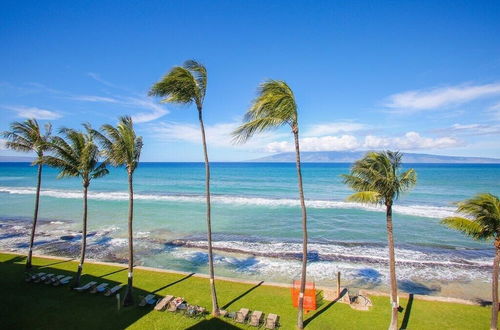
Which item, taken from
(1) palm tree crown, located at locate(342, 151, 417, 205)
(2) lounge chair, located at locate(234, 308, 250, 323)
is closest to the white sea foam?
(1) palm tree crown, located at locate(342, 151, 417, 205)

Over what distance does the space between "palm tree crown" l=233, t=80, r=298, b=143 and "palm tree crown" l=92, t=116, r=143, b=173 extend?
535 cm

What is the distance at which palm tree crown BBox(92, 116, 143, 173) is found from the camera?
1184 centimetres

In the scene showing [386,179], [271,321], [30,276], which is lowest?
[271,321]

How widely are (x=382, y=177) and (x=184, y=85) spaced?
26.8 feet

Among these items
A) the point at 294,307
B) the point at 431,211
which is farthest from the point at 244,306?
the point at 431,211

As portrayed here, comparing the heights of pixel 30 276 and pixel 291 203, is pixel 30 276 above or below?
below

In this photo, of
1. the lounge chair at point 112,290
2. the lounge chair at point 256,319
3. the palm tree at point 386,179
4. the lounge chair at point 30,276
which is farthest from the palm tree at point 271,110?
the lounge chair at point 30,276

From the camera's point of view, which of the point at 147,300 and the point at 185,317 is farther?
the point at 147,300

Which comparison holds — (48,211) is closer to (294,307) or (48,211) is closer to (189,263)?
(189,263)

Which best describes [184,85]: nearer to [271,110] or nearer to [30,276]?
[271,110]

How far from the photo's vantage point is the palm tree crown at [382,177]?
33.1 ft

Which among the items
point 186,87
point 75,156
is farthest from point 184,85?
point 75,156

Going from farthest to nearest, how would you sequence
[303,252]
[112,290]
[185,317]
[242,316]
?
[112,290] < [185,317] < [242,316] < [303,252]

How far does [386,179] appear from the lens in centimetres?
1005
